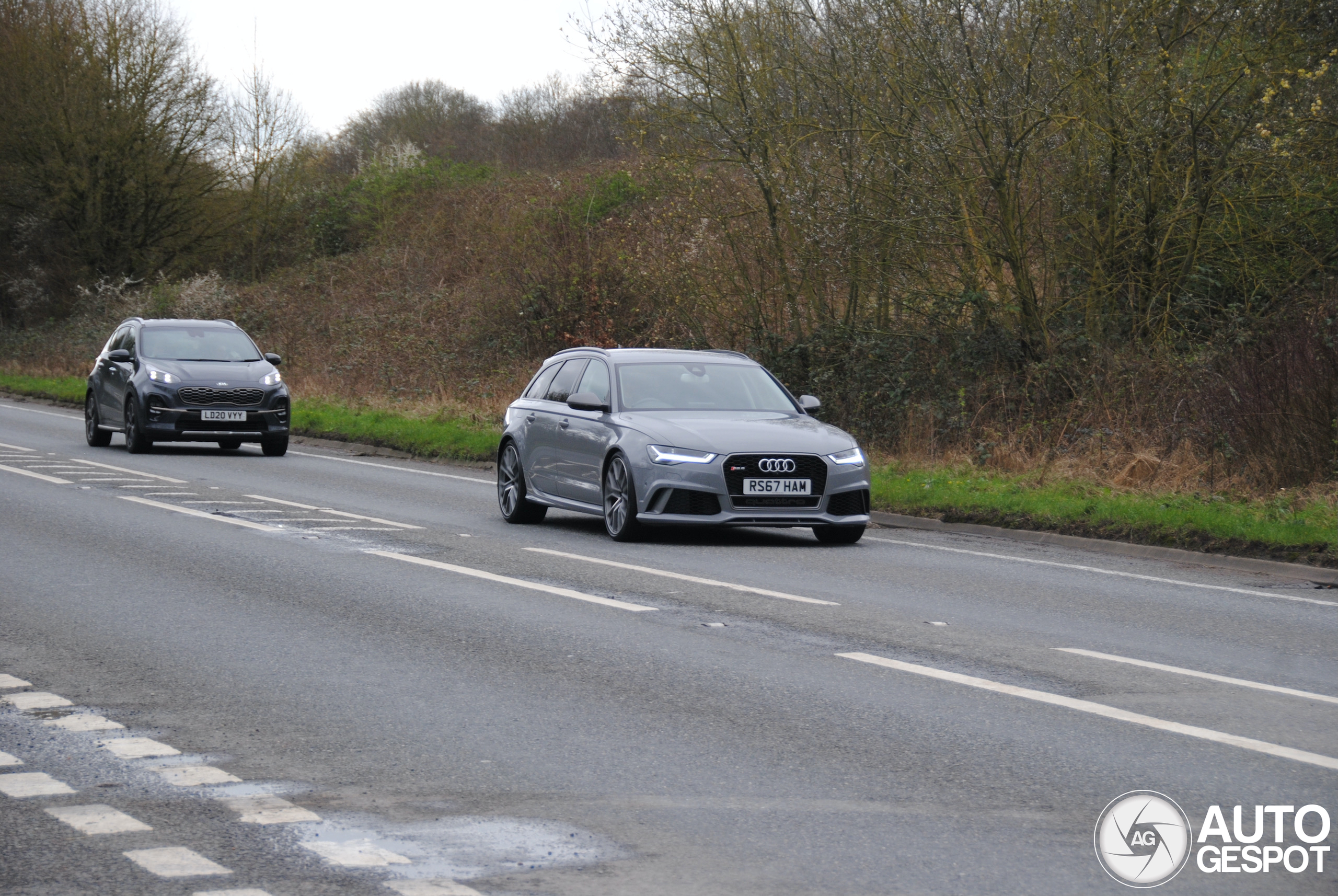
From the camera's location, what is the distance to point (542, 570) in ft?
37.5

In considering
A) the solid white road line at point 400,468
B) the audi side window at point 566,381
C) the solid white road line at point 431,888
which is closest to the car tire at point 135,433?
the solid white road line at point 400,468

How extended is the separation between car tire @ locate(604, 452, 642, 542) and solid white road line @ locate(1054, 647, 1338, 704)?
17.3 feet

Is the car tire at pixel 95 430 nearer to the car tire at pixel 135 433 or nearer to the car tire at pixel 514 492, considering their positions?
the car tire at pixel 135 433

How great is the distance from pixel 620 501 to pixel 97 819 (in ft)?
28.0

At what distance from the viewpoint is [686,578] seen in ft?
36.5

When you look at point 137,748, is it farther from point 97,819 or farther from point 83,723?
point 97,819

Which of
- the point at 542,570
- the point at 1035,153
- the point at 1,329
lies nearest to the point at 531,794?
the point at 542,570

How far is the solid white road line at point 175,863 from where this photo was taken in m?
4.49

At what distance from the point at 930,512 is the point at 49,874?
1241 cm

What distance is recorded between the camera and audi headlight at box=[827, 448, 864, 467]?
1330 centimetres

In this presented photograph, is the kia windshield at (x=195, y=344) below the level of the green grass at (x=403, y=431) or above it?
above

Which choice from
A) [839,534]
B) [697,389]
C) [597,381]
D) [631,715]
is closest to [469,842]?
[631,715]

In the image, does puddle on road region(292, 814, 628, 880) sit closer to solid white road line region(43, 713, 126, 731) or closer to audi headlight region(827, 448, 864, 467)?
solid white road line region(43, 713, 126, 731)

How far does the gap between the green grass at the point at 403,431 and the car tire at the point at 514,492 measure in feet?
22.1
